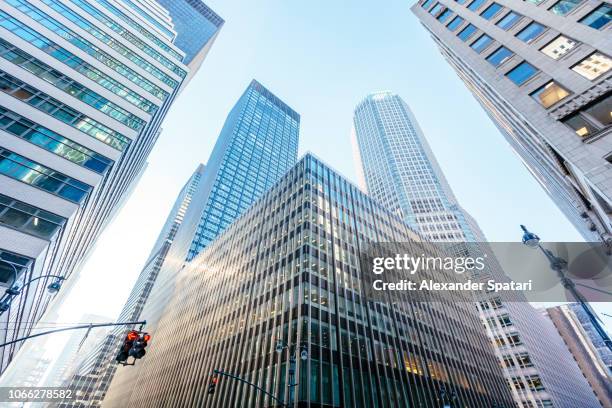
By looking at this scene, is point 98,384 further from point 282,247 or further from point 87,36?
point 87,36

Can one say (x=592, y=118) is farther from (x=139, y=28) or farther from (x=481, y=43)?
(x=139, y=28)

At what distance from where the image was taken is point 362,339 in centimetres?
3512

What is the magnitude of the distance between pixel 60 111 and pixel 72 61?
9492mm

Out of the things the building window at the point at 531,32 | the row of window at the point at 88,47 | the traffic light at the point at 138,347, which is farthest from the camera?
the row of window at the point at 88,47

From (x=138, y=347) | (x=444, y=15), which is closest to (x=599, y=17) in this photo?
(x=444, y=15)

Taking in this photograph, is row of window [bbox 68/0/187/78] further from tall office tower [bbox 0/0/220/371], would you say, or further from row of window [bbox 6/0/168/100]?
row of window [bbox 6/0/168/100]

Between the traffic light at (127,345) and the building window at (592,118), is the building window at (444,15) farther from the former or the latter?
the traffic light at (127,345)

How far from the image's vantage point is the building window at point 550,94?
62.5 ft

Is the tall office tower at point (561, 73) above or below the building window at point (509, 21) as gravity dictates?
below

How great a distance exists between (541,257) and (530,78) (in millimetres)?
28043

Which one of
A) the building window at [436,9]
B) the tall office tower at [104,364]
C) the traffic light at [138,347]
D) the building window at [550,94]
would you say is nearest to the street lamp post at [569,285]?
the building window at [550,94]

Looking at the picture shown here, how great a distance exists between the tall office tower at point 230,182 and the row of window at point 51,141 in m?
60.5

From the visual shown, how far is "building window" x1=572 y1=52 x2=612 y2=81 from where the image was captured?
17.4 m

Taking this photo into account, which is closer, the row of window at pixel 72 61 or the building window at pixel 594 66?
the building window at pixel 594 66
